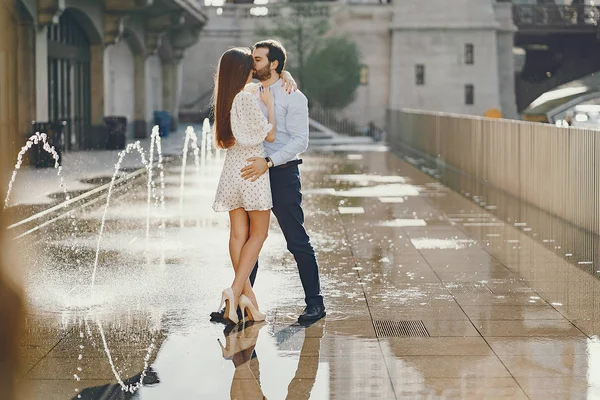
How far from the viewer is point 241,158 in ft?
28.7

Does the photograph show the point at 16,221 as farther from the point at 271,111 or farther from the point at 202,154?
the point at 202,154

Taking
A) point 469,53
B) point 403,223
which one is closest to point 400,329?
point 403,223

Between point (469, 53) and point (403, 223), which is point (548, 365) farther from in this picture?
point (469, 53)

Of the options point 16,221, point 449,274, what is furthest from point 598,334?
point 16,221

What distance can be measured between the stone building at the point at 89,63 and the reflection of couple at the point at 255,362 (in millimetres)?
10423

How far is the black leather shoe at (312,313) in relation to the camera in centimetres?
888

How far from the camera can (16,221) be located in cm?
1512

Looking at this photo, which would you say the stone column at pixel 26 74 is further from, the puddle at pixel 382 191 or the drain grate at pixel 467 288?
the drain grate at pixel 467 288

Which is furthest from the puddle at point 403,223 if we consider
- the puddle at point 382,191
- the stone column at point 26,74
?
the stone column at point 26,74

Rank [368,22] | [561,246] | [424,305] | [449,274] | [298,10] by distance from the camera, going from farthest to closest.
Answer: [368,22] → [298,10] → [561,246] → [449,274] → [424,305]

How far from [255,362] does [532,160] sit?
11922 millimetres

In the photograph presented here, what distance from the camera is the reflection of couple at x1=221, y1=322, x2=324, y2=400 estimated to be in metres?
6.78

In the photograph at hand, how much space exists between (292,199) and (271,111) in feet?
2.15

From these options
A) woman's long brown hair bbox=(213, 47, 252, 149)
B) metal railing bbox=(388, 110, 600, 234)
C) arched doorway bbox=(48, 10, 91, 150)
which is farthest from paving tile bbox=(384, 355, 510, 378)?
arched doorway bbox=(48, 10, 91, 150)
